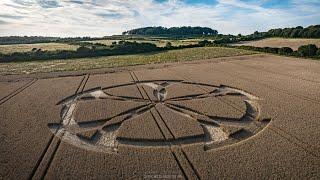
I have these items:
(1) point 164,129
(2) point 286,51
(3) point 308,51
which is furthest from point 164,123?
(2) point 286,51

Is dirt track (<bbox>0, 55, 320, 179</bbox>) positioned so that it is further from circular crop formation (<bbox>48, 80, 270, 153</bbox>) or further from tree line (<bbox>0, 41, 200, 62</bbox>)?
tree line (<bbox>0, 41, 200, 62</bbox>)

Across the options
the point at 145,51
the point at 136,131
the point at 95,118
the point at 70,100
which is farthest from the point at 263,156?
the point at 145,51

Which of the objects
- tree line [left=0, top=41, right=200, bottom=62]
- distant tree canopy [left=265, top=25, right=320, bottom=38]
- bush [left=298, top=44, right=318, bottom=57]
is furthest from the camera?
distant tree canopy [left=265, top=25, right=320, bottom=38]

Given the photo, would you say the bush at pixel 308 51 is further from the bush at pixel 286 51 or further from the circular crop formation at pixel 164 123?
the circular crop formation at pixel 164 123

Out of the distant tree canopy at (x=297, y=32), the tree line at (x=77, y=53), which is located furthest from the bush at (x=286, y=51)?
the tree line at (x=77, y=53)

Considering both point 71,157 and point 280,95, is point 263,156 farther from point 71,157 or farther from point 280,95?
point 280,95

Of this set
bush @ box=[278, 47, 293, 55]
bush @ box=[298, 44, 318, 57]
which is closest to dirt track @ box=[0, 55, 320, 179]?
bush @ box=[298, 44, 318, 57]
